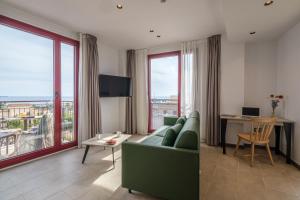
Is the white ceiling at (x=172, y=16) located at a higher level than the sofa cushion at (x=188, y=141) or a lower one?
higher

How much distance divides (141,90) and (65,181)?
3257mm

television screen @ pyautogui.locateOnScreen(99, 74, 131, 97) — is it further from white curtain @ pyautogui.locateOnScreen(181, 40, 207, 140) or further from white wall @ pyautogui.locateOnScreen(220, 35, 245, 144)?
white wall @ pyautogui.locateOnScreen(220, 35, 245, 144)

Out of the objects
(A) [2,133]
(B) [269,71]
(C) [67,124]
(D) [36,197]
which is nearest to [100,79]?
(C) [67,124]

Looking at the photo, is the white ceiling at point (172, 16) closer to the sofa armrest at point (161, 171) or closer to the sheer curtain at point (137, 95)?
the sheer curtain at point (137, 95)

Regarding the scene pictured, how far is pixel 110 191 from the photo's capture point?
212 cm

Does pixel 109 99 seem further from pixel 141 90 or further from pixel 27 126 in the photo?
pixel 27 126

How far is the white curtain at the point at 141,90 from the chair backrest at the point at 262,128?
9.57 feet

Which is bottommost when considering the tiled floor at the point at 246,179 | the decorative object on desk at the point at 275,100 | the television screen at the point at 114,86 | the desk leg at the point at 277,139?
the tiled floor at the point at 246,179

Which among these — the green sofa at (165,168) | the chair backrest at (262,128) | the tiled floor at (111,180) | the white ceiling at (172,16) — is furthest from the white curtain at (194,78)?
the green sofa at (165,168)

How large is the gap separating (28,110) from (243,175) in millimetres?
3978

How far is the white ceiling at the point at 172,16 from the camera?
8.06 feet

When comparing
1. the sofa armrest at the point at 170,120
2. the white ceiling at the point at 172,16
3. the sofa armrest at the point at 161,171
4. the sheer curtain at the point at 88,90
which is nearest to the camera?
the sofa armrest at the point at 161,171

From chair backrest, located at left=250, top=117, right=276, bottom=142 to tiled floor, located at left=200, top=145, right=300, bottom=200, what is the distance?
467 millimetres

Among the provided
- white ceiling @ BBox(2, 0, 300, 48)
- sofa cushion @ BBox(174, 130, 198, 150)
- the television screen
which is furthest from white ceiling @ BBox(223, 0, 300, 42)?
the television screen
